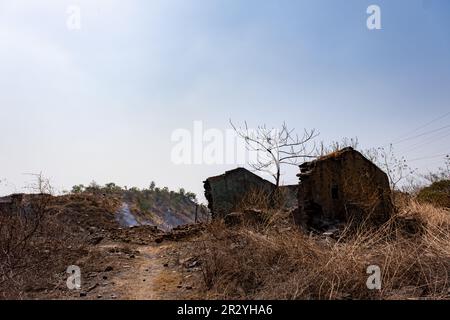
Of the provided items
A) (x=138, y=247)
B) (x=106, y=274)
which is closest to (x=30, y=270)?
(x=106, y=274)

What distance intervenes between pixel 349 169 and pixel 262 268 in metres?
5.98

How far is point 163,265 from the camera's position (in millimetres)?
8047

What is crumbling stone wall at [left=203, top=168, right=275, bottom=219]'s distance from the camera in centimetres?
1722

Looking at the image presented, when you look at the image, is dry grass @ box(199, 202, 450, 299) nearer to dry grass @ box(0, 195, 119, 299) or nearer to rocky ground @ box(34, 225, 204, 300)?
rocky ground @ box(34, 225, 204, 300)

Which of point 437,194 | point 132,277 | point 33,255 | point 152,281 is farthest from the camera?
point 437,194

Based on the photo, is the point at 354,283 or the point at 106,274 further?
the point at 106,274

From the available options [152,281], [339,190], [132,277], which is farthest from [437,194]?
[132,277]

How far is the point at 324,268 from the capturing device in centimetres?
488

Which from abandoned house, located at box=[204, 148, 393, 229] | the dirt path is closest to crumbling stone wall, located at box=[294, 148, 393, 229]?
abandoned house, located at box=[204, 148, 393, 229]

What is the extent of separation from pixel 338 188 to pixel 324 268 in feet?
19.6

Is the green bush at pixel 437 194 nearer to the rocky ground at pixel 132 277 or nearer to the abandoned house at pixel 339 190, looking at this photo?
the abandoned house at pixel 339 190

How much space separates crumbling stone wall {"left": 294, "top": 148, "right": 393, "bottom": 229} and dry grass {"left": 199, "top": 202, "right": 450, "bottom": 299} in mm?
3600

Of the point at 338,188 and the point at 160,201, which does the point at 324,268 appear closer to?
the point at 338,188
